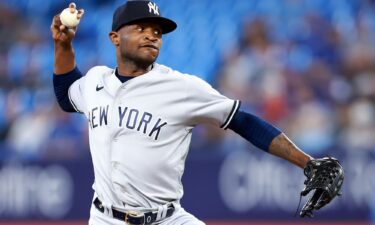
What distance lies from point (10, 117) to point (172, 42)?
2.20 meters

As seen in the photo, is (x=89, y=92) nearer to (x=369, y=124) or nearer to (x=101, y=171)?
(x=101, y=171)

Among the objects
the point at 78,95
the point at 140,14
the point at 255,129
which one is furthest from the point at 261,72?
the point at 255,129

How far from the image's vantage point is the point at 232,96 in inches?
384

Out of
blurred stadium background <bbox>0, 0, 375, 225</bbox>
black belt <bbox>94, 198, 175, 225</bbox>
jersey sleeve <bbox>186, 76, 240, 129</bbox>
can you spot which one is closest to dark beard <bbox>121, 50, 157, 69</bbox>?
Answer: jersey sleeve <bbox>186, 76, 240, 129</bbox>

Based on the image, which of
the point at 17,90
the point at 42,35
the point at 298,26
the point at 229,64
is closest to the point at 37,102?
the point at 17,90

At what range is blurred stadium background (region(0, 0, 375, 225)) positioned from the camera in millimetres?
8680

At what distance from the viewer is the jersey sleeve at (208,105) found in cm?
435

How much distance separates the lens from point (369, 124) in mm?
9117

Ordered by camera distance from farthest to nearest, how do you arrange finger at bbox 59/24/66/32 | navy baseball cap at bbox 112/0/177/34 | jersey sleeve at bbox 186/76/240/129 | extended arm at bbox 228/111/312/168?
finger at bbox 59/24/66/32, navy baseball cap at bbox 112/0/177/34, jersey sleeve at bbox 186/76/240/129, extended arm at bbox 228/111/312/168

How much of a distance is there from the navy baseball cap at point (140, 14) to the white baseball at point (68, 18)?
254mm

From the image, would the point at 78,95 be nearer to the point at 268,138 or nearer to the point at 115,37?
the point at 115,37

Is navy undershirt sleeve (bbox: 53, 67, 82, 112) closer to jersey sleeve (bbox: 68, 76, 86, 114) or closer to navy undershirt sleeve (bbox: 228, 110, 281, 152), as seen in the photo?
jersey sleeve (bbox: 68, 76, 86, 114)

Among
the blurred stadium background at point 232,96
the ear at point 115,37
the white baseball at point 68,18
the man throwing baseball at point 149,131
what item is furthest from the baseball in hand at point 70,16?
the blurred stadium background at point 232,96

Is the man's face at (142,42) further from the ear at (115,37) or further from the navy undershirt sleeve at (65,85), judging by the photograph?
the navy undershirt sleeve at (65,85)
